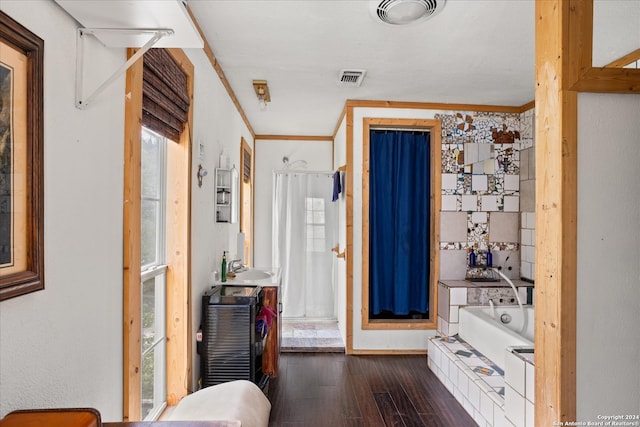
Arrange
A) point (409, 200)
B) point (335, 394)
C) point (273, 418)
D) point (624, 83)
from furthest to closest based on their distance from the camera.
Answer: point (409, 200), point (335, 394), point (273, 418), point (624, 83)

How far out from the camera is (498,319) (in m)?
3.67

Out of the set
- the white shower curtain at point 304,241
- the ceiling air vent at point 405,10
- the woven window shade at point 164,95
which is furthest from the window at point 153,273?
the white shower curtain at point 304,241

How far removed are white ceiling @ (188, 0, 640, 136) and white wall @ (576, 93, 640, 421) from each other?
1091 mm

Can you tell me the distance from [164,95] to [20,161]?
3.65 ft

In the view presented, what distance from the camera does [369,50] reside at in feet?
9.20

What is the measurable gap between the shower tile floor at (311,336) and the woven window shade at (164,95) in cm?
264

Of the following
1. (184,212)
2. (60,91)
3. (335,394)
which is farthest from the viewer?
(335,394)

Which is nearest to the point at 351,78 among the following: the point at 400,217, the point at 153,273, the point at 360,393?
the point at 400,217

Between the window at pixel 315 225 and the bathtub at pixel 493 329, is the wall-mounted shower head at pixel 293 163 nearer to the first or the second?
the window at pixel 315 225

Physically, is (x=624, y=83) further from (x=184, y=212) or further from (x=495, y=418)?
(x=184, y=212)

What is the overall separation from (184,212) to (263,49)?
127 cm

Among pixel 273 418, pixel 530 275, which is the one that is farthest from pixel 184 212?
pixel 530 275

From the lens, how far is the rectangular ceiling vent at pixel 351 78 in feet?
10.5

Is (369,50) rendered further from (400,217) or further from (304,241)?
(304,241)
